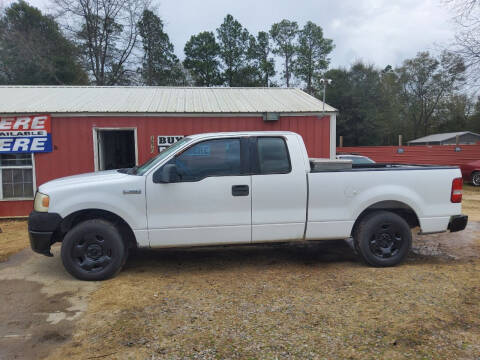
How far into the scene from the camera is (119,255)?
13.9ft

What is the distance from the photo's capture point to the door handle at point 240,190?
4.34 meters

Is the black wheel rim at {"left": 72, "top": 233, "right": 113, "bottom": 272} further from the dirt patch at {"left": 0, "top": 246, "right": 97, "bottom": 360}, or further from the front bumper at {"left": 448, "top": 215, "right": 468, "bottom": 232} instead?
the front bumper at {"left": 448, "top": 215, "right": 468, "bottom": 232}

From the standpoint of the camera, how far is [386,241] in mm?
4688

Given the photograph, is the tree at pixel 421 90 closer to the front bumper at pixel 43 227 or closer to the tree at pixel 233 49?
the tree at pixel 233 49

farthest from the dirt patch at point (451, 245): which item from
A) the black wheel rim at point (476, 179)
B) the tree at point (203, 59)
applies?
the tree at point (203, 59)

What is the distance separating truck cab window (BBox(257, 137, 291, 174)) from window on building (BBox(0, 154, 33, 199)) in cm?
670

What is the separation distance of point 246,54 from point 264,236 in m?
40.5

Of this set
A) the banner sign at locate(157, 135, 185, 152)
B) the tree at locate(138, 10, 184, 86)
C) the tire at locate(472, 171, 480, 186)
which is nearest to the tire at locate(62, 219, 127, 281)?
the banner sign at locate(157, 135, 185, 152)

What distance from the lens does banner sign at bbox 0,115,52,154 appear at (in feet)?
26.9

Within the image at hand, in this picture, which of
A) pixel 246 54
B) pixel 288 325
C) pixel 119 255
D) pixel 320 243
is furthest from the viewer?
pixel 246 54

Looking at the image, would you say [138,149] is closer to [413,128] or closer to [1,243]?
[1,243]

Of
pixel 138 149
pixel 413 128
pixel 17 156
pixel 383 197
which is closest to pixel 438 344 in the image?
pixel 383 197

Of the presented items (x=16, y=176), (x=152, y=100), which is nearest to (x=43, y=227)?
(x=16, y=176)

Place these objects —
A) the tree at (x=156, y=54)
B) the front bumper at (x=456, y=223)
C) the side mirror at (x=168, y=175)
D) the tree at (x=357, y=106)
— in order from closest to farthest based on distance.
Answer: the side mirror at (x=168, y=175), the front bumper at (x=456, y=223), the tree at (x=156, y=54), the tree at (x=357, y=106)
